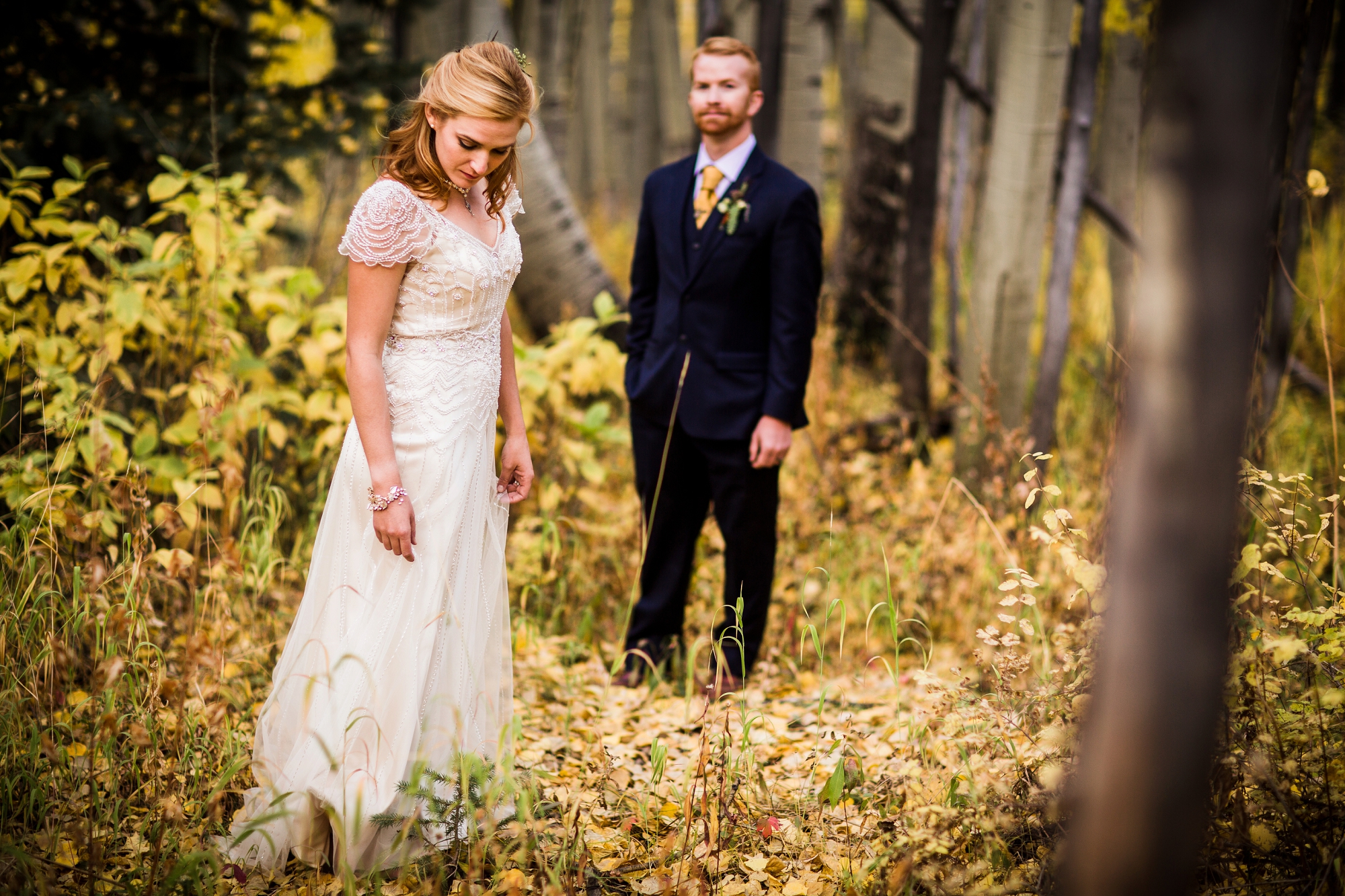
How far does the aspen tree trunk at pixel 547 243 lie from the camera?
17.4ft

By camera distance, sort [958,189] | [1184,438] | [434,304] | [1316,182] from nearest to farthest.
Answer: [1184,438], [434,304], [1316,182], [958,189]

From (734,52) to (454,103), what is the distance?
54.6 inches

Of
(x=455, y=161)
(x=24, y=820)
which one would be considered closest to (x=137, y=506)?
(x=24, y=820)

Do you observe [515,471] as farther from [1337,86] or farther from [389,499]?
[1337,86]

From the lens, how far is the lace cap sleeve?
2.13 m

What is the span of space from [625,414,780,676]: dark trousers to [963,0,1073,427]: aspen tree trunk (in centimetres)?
179

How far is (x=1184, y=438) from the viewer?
1158 millimetres

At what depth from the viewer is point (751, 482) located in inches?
131

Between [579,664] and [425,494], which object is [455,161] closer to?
[425,494]

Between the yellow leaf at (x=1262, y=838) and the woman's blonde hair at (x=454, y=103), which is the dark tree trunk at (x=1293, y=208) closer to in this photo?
the yellow leaf at (x=1262, y=838)

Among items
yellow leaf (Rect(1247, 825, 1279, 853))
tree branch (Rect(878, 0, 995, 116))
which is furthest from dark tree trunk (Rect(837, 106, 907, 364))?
yellow leaf (Rect(1247, 825, 1279, 853))

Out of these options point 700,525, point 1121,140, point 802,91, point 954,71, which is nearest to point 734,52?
point 700,525

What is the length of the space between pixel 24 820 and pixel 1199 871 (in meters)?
2.85

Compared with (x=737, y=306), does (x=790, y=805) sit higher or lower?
lower
